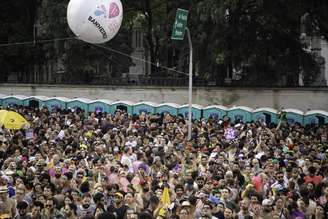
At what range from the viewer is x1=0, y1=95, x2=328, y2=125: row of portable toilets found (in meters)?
28.1

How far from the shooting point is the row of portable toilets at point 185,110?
28103mm

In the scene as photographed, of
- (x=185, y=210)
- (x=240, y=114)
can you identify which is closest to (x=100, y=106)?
(x=240, y=114)

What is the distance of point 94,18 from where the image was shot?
594 inches

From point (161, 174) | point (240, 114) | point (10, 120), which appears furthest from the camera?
point (240, 114)

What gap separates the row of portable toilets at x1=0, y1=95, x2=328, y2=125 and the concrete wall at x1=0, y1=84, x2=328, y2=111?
10.7ft

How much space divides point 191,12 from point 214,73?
3.31 meters

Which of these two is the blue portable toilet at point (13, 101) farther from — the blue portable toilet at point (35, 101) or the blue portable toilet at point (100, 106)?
the blue portable toilet at point (100, 106)

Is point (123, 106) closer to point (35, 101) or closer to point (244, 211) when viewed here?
point (35, 101)

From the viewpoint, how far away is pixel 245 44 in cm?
3381

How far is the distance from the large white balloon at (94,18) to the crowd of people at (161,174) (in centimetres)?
279

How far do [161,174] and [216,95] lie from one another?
71.4 ft

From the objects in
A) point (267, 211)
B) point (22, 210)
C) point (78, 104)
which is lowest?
point (267, 211)

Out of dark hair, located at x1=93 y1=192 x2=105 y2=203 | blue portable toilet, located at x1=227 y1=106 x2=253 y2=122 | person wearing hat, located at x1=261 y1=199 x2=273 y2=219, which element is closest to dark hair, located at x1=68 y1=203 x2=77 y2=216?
dark hair, located at x1=93 y1=192 x2=105 y2=203

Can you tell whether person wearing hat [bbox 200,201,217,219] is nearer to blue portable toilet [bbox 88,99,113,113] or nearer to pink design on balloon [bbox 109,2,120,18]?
pink design on balloon [bbox 109,2,120,18]
